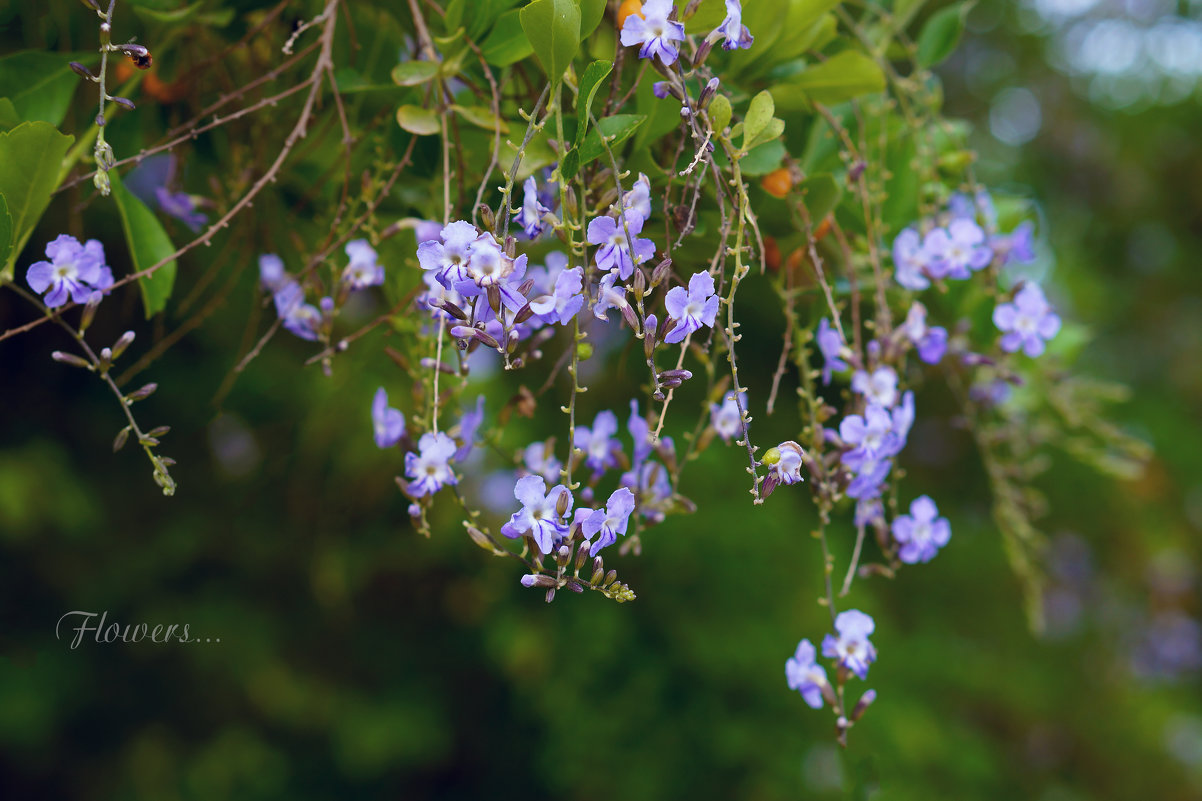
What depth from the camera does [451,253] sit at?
0.47 metres

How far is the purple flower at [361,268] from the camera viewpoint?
65 cm

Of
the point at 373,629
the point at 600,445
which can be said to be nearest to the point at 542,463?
the point at 600,445

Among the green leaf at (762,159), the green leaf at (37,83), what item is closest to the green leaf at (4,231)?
the green leaf at (37,83)

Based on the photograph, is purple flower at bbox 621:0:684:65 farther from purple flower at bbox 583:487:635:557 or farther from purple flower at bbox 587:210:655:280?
purple flower at bbox 583:487:635:557

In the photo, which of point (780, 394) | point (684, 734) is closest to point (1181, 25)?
point (780, 394)

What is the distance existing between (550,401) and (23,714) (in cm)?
110

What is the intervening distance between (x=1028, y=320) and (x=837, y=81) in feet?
0.84

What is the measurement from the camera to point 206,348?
1.65 metres

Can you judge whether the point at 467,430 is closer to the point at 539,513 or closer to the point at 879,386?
the point at 539,513

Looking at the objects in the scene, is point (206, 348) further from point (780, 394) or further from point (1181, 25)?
point (1181, 25)

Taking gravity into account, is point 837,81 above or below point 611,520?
above

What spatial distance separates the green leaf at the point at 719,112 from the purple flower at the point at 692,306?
0.10 metres

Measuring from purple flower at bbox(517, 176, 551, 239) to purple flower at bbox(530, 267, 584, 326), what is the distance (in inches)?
2.2

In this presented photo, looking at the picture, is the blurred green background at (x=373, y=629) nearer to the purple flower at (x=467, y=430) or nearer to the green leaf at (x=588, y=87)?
the purple flower at (x=467, y=430)
